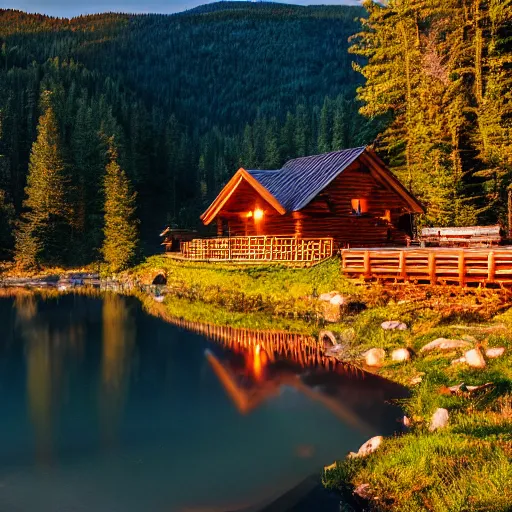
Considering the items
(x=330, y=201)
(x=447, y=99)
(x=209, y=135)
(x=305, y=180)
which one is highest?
(x=209, y=135)

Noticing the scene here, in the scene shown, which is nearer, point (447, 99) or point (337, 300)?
point (337, 300)

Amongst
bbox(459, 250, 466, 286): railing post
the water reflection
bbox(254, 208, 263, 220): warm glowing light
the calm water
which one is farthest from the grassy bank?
bbox(254, 208, 263, 220): warm glowing light

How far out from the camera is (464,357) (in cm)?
1323

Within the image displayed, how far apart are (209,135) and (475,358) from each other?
113 m

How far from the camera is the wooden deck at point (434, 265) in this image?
59.3ft

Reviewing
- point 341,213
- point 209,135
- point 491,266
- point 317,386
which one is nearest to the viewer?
point 317,386

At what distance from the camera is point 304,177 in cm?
3195

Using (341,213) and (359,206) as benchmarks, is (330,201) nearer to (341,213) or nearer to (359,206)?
(341,213)

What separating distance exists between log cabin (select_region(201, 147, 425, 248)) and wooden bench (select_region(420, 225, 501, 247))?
3.97m

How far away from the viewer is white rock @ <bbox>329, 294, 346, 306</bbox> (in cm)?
2168

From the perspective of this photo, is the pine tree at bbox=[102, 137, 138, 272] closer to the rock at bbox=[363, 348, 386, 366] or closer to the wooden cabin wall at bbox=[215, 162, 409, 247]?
the wooden cabin wall at bbox=[215, 162, 409, 247]

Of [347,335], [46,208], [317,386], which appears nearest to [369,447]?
[317,386]

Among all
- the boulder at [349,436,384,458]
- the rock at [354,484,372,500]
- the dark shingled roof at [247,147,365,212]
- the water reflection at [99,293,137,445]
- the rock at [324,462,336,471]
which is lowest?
the water reflection at [99,293,137,445]

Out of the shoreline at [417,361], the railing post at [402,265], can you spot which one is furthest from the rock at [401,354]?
the railing post at [402,265]
